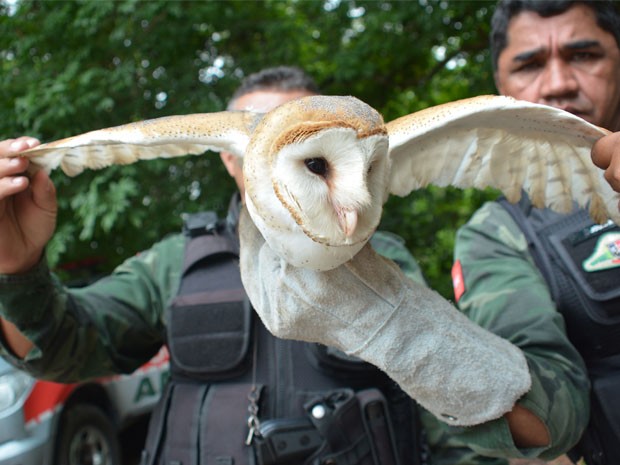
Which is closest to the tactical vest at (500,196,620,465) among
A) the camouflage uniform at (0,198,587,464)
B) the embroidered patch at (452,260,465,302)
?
the camouflage uniform at (0,198,587,464)

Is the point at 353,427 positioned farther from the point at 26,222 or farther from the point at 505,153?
the point at 26,222

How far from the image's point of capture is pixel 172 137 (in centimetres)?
156

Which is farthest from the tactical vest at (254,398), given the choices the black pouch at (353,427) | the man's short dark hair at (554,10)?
the man's short dark hair at (554,10)

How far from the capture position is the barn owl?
1196mm

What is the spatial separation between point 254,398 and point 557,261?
3.87 ft

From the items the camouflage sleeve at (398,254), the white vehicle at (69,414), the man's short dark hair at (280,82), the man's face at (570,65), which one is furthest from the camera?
the white vehicle at (69,414)

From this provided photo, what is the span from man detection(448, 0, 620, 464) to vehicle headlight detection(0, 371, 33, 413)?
275cm

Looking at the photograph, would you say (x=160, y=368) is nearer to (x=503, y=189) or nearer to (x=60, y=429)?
(x=60, y=429)

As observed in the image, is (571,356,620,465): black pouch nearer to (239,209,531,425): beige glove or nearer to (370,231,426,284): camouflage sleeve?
(239,209,531,425): beige glove

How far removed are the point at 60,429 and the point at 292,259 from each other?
3.19 metres

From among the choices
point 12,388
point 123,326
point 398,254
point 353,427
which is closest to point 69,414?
point 12,388

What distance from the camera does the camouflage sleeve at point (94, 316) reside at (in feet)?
6.46

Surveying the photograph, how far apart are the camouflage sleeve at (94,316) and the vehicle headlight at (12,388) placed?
1.52m

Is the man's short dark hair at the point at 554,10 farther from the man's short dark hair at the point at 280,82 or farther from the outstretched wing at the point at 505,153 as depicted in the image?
the man's short dark hair at the point at 280,82
